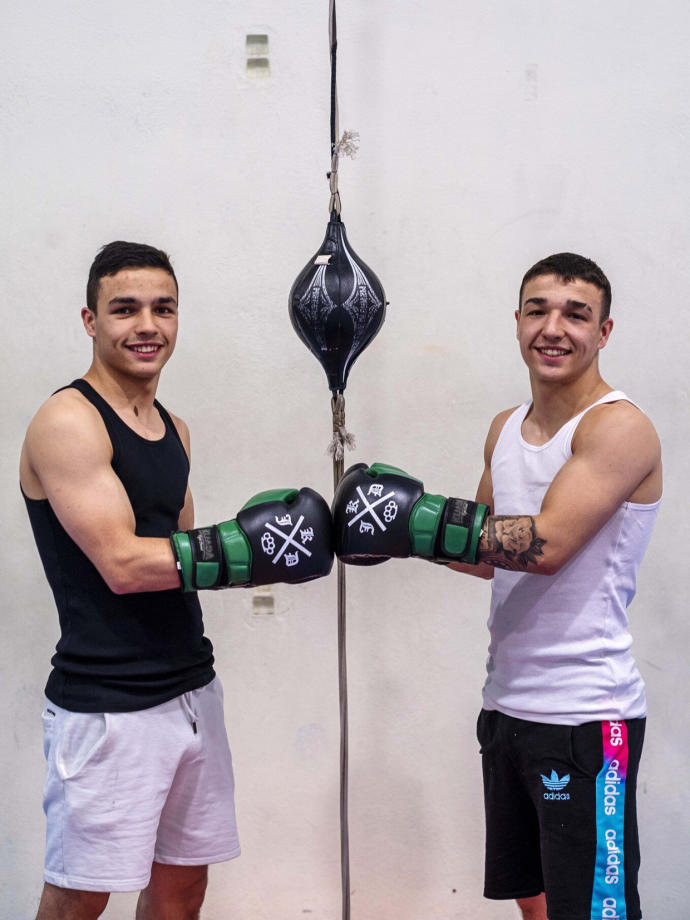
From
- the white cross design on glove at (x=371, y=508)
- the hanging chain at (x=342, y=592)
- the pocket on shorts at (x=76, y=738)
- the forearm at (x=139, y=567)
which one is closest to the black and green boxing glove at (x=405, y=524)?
the white cross design on glove at (x=371, y=508)

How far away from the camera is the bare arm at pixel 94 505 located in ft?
5.38

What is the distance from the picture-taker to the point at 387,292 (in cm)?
245

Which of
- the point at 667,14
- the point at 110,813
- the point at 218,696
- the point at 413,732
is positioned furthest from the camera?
the point at 413,732

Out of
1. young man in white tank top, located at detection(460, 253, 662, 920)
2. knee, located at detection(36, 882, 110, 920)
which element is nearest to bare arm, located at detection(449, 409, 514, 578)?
young man in white tank top, located at detection(460, 253, 662, 920)

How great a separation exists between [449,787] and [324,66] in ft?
6.28

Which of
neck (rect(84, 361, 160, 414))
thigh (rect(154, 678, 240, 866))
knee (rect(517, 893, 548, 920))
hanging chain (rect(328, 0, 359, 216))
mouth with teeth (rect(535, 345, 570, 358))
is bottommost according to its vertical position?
knee (rect(517, 893, 548, 920))

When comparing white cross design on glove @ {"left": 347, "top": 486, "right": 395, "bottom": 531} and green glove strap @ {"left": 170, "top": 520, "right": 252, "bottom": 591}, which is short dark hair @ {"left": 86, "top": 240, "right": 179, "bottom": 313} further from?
white cross design on glove @ {"left": 347, "top": 486, "right": 395, "bottom": 531}

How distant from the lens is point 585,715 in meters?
1.70

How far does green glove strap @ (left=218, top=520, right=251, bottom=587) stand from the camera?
5.41 ft

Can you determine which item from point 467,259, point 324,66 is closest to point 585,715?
point 467,259

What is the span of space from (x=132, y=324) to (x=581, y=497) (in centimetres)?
88

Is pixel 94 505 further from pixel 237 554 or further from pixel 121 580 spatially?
pixel 237 554

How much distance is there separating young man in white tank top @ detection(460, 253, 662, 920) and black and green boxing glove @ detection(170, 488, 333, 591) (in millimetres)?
309

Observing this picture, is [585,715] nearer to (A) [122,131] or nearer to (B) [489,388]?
(B) [489,388]
